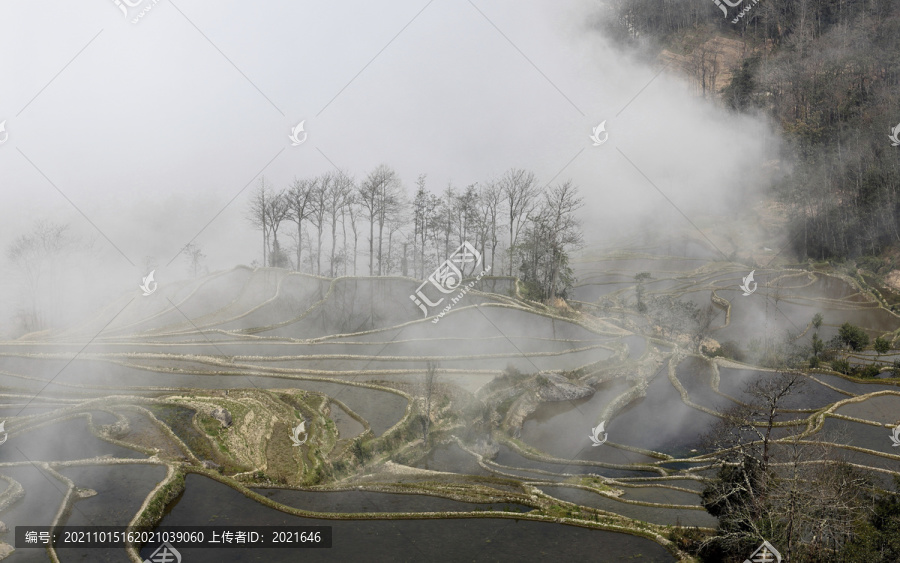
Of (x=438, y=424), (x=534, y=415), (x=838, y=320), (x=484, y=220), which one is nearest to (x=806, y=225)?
(x=838, y=320)

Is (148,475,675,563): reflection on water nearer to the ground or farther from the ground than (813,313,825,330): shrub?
nearer to the ground

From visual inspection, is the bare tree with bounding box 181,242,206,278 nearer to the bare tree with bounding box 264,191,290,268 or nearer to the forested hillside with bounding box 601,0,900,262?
the bare tree with bounding box 264,191,290,268

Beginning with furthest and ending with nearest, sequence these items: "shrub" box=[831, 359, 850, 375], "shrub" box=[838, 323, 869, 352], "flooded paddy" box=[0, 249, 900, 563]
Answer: "shrub" box=[838, 323, 869, 352], "shrub" box=[831, 359, 850, 375], "flooded paddy" box=[0, 249, 900, 563]

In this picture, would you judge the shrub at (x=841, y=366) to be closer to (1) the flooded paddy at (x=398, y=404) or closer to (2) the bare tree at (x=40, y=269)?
(1) the flooded paddy at (x=398, y=404)

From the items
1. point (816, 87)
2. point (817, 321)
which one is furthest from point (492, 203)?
point (816, 87)

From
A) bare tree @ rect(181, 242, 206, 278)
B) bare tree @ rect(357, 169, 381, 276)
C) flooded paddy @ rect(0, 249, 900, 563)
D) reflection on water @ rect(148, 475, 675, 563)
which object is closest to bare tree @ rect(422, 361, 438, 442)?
flooded paddy @ rect(0, 249, 900, 563)

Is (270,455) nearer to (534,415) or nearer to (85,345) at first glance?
(534,415)

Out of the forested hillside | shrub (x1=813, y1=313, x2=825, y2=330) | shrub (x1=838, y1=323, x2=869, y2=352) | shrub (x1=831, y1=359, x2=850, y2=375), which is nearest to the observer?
shrub (x1=831, y1=359, x2=850, y2=375)

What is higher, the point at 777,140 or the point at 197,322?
the point at 777,140
